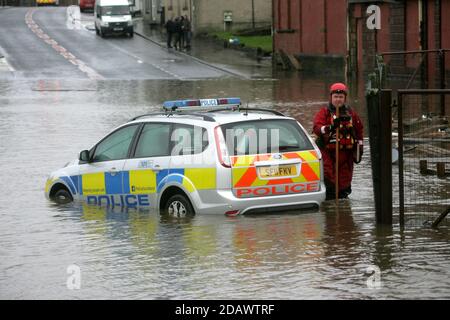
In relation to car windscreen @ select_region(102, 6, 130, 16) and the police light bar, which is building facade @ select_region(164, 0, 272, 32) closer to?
car windscreen @ select_region(102, 6, 130, 16)

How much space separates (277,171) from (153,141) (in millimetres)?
1712

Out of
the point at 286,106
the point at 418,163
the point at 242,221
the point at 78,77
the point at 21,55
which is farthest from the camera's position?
the point at 21,55

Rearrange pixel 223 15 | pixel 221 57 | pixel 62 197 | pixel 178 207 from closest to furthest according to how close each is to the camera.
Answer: pixel 178 207 < pixel 62 197 < pixel 221 57 < pixel 223 15

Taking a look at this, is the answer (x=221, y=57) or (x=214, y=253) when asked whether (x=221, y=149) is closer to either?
(x=214, y=253)

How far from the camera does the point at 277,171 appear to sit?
530 inches

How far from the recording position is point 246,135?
13.5 meters

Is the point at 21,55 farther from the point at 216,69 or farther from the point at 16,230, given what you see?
the point at 16,230

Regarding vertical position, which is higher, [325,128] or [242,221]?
[325,128]

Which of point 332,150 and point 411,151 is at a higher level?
point 332,150

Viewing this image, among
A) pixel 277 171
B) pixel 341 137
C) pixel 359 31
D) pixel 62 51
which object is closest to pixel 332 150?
pixel 341 137

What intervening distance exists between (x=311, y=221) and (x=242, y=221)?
2.65 ft

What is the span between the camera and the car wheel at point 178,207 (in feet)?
44.5

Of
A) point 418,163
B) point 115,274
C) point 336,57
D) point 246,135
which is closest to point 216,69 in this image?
point 336,57

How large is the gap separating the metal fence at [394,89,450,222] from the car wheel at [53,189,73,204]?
14.6ft
